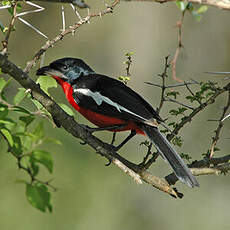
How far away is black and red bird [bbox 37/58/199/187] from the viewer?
3.76 m

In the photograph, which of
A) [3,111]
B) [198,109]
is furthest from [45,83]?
[198,109]

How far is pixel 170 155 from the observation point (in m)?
3.58

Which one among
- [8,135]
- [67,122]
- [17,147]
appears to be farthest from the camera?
[67,122]

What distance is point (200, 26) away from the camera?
1079 cm

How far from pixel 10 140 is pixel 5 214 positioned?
16.7ft

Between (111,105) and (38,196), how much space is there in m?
1.62

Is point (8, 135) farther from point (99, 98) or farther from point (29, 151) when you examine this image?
point (99, 98)

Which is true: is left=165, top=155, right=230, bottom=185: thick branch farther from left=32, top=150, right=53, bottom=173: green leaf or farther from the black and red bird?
left=32, top=150, right=53, bottom=173: green leaf

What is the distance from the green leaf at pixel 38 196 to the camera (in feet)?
8.31

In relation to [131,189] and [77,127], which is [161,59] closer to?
[131,189]

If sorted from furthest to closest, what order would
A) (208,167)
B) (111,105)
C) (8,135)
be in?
(111,105)
(208,167)
(8,135)

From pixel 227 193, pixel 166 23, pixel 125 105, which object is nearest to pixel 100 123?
pixel 125 105

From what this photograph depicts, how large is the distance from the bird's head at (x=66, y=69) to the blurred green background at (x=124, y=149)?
1.53 metres

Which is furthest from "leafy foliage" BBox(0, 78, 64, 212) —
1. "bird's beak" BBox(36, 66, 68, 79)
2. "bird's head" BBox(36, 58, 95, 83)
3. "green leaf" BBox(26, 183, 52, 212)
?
"bird's head" BBox(36, 58, 95, 83)
